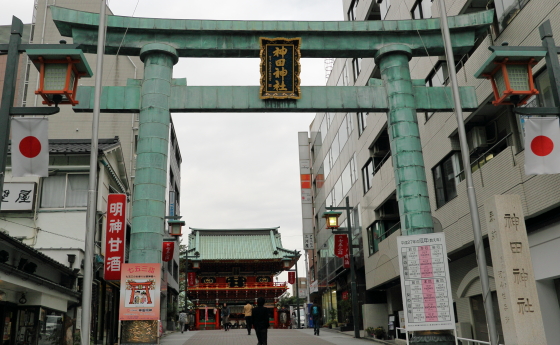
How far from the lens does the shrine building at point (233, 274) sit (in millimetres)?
52781

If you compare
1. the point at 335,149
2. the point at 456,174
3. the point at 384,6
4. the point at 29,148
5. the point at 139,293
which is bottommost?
the point at 139,293

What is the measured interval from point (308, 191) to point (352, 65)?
1845cm

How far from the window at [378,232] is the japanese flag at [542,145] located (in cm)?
1765

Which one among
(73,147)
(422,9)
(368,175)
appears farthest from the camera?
(368,175)

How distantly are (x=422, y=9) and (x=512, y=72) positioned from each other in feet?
40.8

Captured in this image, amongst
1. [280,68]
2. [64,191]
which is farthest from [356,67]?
[64,191]

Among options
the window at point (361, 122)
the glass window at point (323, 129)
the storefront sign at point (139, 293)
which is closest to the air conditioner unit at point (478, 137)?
the storefront sign at point (139, 293)

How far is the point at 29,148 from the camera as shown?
9.32m

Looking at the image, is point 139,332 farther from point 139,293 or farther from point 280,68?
point 280,68

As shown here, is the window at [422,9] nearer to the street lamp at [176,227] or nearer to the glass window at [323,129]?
the street lamp at [176,227]

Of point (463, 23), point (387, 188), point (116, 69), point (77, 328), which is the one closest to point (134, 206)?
point (77, 328)

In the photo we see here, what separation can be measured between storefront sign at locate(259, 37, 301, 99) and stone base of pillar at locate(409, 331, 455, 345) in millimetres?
7809

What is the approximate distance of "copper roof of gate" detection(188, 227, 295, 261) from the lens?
174 ft

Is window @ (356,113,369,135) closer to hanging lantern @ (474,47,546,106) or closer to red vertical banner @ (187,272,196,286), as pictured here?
hanging lantern @ (474,47,546,106)
